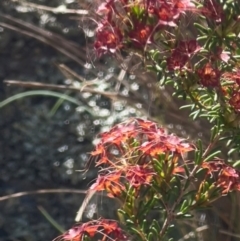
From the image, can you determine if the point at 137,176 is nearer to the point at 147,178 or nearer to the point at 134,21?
the point at 147,178

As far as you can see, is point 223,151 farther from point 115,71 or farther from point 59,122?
point 59,122

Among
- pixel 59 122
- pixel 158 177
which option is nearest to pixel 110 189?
pixel 158 177

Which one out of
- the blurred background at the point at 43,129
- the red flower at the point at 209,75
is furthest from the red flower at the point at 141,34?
the blurred background at the point at 43,129

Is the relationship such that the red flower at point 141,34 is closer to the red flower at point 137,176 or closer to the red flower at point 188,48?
the red flower at point 188,48

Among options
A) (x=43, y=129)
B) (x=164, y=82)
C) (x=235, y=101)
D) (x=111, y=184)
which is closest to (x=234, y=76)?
(x=235, y=101)

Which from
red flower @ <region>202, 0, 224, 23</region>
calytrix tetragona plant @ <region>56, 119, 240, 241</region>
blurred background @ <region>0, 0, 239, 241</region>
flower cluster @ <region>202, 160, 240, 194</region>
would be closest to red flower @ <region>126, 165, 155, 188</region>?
calytrix tetragona plant @ <region>56, 119, 240, 241</region>
